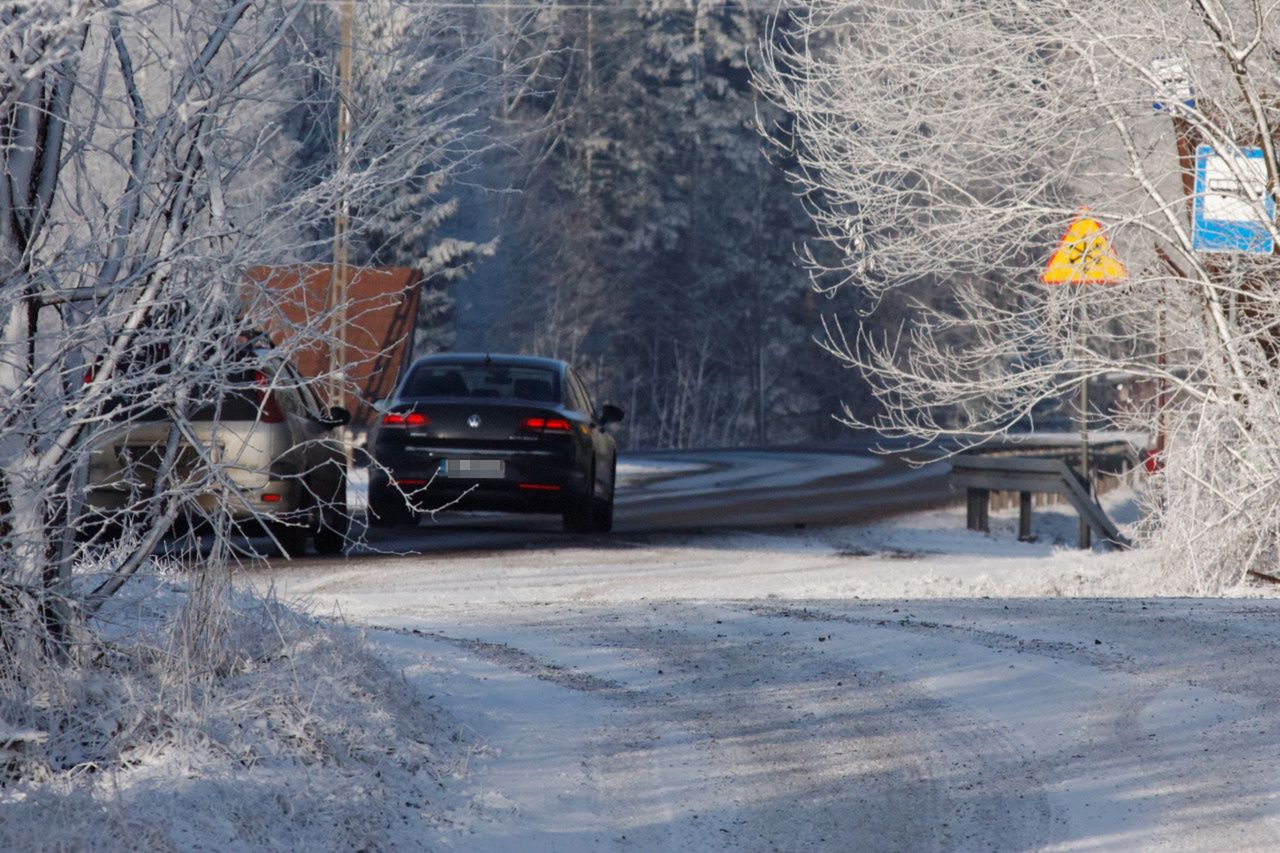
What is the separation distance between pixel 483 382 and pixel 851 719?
9553mm

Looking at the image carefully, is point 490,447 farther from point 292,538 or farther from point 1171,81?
point 1171,81

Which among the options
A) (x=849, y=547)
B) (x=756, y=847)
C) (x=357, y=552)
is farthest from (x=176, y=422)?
(x=849, y=547)

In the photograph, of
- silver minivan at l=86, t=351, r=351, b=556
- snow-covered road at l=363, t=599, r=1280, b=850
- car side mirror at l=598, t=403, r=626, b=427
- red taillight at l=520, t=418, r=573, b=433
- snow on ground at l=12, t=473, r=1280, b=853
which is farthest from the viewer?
car side mirror at l=598, t=403, r=626, b=427

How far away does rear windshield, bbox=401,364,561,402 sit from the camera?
1549cm

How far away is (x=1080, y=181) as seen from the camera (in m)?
12.4

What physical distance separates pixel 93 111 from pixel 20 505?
1.33 metres

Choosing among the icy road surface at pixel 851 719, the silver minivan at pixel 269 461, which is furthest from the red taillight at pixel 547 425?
the icy road surface at pixel 851 719

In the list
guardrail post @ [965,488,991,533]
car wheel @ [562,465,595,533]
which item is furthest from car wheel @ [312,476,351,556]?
guardrail post @ [965,488,991,533]

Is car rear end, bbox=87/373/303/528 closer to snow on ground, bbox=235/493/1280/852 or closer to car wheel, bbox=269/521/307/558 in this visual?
snow on ground, bbox=235/493/1280/852

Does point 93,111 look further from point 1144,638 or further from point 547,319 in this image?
point 547,319

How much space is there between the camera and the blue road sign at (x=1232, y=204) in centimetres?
1107

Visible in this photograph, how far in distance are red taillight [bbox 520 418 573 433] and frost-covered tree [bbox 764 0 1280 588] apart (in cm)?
375

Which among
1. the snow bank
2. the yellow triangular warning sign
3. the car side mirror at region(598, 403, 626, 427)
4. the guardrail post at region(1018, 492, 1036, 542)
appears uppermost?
the yellow triangular warning sign

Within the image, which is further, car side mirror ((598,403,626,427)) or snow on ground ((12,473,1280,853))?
car side mirror ((598,403,626,427))
